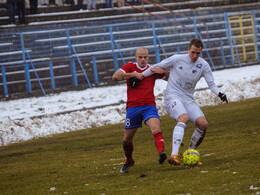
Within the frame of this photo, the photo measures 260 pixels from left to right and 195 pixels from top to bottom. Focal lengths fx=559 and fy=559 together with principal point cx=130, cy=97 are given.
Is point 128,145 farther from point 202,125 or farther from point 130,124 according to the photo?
point 202,125

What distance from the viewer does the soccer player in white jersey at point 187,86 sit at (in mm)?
9023

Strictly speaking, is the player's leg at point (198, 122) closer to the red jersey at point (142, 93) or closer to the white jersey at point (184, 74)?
the white jersey at point (184, 74)

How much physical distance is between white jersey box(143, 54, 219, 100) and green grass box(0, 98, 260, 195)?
1196 millimetres

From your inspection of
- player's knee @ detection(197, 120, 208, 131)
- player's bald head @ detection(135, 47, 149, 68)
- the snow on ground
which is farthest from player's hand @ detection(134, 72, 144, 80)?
the snow on ground

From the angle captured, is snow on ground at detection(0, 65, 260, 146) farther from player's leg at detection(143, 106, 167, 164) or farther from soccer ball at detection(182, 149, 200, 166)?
soccer ball at detection(182, 149, 200, 166)

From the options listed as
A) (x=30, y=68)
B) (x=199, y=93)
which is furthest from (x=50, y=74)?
(x=199, y=93)

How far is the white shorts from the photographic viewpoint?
9031 mm

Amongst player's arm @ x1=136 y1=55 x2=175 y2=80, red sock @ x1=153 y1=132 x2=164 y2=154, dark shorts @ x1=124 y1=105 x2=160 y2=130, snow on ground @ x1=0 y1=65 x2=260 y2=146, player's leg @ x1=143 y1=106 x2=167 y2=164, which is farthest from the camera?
snow on ground @ x1=0 y1=65 x2=260 y2=146

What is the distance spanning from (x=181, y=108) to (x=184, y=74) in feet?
1.90

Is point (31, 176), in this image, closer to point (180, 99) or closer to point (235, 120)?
point (180, 99)

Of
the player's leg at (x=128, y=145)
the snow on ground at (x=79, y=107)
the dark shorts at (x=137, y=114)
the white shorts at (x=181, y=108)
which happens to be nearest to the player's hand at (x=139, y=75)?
the dark shorts at (x=137, y=114)

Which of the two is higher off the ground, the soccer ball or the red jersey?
the red jersey

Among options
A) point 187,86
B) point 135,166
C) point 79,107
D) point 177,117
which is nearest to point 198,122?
point 177,117

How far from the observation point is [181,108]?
902 centimetres
